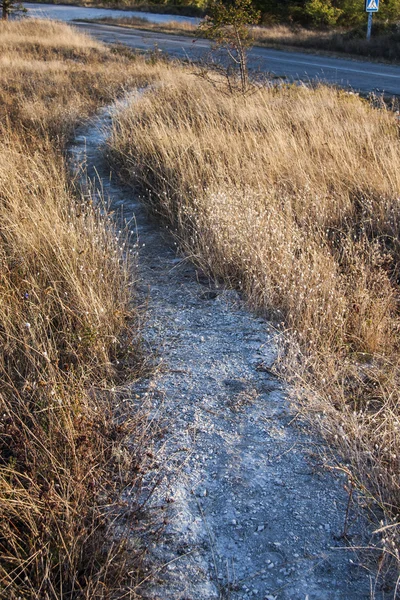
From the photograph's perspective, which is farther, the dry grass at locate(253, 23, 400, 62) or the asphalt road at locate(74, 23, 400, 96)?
the dry grass at locate(253, 23, 400, 62)

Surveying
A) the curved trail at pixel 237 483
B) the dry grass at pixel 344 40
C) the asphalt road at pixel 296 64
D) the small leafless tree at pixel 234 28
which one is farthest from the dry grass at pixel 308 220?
the dry grass at pixel 344 40

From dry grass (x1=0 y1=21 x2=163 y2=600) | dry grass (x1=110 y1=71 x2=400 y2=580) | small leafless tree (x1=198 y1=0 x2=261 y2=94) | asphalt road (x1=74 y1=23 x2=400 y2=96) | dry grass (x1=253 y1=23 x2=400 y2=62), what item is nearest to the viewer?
dry grass (x1=0 y1=21 x2=163 y2=600)

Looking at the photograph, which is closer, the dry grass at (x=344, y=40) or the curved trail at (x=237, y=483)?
the curved trail at (x=237, y=483)

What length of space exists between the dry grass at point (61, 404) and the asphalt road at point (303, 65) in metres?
7.30

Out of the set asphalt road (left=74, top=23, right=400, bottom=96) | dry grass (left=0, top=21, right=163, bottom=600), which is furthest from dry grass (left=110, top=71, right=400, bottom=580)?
asphalt road (left=74, top=23, right=400, bottom=96)

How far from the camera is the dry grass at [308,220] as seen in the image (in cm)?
280

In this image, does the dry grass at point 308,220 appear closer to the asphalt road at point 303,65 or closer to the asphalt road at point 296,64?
the asphalt road at point 296,64

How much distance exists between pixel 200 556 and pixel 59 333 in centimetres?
153

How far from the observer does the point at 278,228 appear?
412cm

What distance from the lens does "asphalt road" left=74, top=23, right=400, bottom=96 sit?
1282cm

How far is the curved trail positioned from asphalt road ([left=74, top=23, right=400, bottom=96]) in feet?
26.5

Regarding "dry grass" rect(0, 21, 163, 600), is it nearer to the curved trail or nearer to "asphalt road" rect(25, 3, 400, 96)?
the curved trail

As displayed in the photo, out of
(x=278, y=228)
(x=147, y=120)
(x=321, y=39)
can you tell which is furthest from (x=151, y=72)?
(x=321, y=39)

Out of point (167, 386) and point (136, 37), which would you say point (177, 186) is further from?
point (136, 37)
